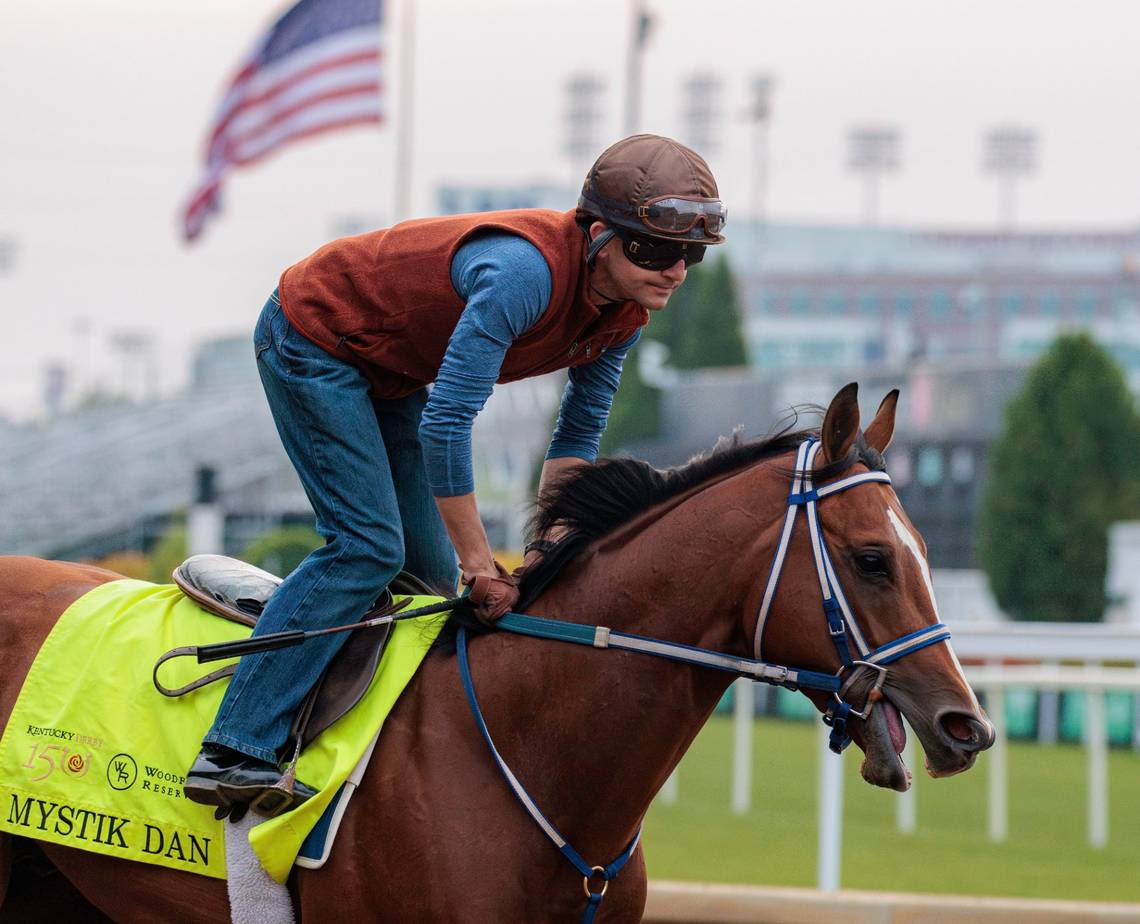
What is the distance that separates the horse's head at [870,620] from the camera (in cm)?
272

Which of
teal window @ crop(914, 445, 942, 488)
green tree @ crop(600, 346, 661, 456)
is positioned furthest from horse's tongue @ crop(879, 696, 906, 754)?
green tree @ crop(600, 346, 661, 456)

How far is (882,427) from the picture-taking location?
9.95ft

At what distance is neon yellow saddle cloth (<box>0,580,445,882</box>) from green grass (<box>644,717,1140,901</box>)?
3.64 meters

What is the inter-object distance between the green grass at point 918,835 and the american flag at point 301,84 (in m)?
8.79

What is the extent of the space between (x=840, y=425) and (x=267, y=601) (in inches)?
49.6

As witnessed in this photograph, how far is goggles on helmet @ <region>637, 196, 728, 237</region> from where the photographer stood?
2992mm

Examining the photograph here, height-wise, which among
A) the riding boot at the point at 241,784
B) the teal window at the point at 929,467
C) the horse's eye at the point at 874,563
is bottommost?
the teal window at the point at 929,467

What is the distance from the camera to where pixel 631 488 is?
3148mm

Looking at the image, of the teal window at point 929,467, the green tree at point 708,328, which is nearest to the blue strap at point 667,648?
the teal window at point 929,467

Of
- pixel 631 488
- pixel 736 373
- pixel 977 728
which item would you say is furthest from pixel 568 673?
pixel 736 373

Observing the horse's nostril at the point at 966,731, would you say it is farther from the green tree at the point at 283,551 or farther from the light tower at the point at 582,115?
the light tower at the point at 582,115

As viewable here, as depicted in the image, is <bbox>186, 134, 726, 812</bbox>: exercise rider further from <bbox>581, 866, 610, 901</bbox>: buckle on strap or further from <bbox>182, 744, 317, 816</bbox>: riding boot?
<bbox>581, 866, 610, 901</bbox>: buckle on strap

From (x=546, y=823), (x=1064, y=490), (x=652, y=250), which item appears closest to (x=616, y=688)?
(x=546, y=823)

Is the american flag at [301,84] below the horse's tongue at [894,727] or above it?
above
